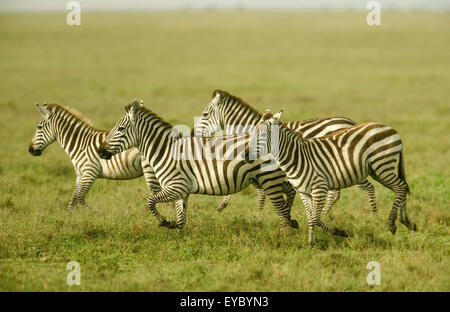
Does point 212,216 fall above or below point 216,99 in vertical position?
below

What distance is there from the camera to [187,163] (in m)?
8.45

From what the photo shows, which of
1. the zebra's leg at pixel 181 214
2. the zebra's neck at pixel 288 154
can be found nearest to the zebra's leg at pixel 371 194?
the zebra's neck at pixel 288 154

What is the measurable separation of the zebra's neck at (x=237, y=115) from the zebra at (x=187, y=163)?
1382 mm

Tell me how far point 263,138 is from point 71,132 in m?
3.62

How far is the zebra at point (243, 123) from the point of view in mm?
9570

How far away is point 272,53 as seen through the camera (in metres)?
43.6

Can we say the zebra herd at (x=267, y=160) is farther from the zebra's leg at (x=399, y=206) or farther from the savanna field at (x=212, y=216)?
the savanna field at (x=212, y=216)

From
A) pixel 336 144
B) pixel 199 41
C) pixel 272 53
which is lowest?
pixel 336 144

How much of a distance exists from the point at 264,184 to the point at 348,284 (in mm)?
2089

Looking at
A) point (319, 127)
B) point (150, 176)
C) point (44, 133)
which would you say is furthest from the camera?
point (44, 133)

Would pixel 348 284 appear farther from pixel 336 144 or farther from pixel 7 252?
pixel 7 252

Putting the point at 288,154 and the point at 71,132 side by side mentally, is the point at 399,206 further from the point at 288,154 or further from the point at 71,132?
the point at 71,132

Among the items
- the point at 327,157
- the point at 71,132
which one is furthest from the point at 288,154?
the point at 71,132

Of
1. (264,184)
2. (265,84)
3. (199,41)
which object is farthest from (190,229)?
(199,41)
